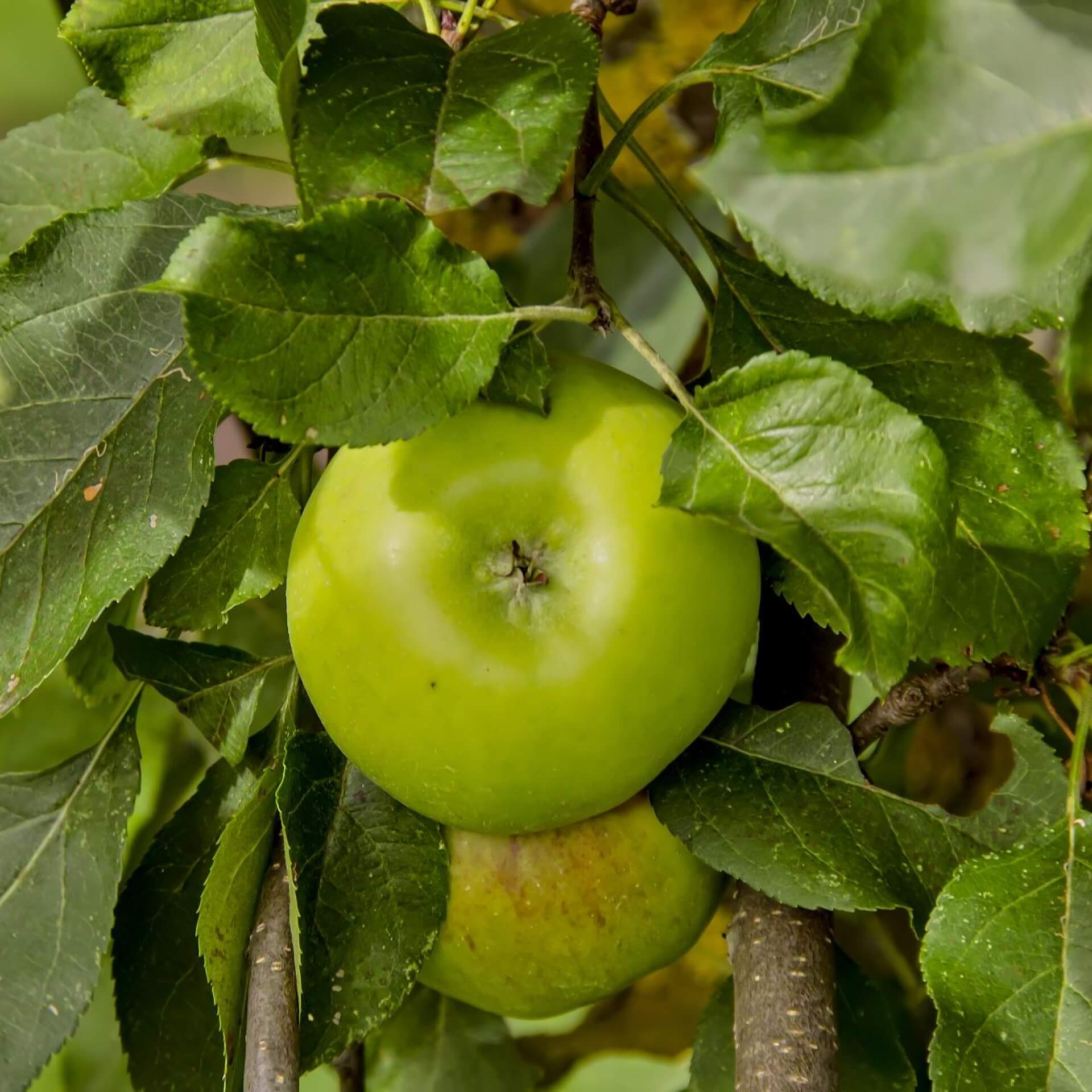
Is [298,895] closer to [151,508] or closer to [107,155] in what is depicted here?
[151,508]

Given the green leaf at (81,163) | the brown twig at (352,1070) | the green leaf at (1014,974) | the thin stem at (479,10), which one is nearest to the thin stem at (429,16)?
the thin stem at (479,10)

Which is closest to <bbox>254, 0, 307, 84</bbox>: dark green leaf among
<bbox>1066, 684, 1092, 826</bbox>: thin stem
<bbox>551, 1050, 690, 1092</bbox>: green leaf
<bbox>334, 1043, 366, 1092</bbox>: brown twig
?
<bbox>1066, 684, 1092, 826</bbox>: thin stem

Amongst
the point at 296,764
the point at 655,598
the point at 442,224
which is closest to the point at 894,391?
Result: the point at 655,598

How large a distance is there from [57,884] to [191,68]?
32 cm

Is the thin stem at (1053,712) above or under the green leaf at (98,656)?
above

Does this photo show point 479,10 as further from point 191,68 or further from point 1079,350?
point 1079,350

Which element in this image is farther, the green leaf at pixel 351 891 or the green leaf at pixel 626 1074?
the green leaf at pixel 626 1074

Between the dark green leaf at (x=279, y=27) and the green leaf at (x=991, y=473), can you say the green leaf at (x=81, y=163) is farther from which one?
the green leaf at (x=991, y=473)

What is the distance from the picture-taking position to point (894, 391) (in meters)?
0.38

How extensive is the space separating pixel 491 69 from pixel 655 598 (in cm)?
16

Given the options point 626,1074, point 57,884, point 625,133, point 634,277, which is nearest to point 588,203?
point 625,133


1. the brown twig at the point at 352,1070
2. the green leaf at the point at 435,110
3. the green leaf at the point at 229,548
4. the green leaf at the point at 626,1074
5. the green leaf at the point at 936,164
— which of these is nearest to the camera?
the green leaf at the point at 936,164

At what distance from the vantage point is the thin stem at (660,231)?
439mm

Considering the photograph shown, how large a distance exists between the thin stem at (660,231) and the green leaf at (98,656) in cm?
25
